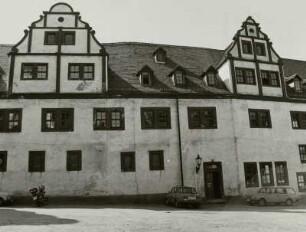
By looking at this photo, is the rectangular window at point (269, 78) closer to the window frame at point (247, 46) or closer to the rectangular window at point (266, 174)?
the window frame at point (247, 46)

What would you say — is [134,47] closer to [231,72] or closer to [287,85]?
[231,72]

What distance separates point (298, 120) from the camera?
97.0 ft

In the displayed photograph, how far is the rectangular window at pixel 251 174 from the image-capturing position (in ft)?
87.4

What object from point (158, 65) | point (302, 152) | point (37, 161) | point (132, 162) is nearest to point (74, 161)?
point (37, 161)

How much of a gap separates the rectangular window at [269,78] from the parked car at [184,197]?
1229 centimetres

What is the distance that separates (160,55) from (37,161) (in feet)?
45.9

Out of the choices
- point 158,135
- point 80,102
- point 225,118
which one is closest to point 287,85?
point 225,118

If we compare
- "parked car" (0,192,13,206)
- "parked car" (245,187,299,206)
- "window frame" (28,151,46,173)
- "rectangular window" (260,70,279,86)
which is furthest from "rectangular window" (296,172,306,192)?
"parked car" (0,192,13,206)

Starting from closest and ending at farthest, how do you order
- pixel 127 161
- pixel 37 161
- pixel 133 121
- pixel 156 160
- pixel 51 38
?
pixel 37 161, pixel 127 161, pixel 156 160, pixel 133 121, pixel 51 38

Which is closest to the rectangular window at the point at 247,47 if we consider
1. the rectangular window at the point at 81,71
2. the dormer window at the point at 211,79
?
the dormer window at the point at 211,79

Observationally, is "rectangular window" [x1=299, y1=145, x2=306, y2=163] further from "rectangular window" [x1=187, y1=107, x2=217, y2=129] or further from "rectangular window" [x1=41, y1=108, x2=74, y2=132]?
"rectangular window" [x1=41, y1=108, x2=74, y2=132]

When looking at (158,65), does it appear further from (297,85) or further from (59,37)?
(297,85)

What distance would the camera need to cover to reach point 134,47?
31.7 metres

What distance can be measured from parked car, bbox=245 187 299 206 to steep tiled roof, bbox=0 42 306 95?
8.48 meters
